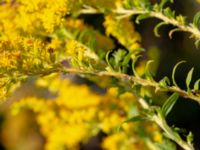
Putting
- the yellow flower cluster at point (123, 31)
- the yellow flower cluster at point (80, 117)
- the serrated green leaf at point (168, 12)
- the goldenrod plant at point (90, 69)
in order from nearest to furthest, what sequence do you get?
the goldenrod plant at point (90, 69) → the serrated green leaf at point (168, 12) → the yellow flower cluster at point (123, 31) → the yellow flower cluster at point (80, 117)

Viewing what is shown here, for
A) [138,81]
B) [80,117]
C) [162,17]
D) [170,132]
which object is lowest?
[80,117]

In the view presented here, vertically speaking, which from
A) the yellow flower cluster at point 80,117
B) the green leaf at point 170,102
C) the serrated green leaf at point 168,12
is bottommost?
the yellow flower cluster at point 80,117

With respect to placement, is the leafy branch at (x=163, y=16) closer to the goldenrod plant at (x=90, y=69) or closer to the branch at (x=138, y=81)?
the goldenrod plant at (x=90, y=69)

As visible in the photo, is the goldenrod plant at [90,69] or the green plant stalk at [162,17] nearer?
the goldenrod plant at [90,69]

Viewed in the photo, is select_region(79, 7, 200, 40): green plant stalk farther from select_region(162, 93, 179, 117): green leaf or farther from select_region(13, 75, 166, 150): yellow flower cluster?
select_region(13, 75, 166, 150): yellow flower cluster

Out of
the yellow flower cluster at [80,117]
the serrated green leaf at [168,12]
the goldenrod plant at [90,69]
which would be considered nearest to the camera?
the goldenrod plant at [90,69]

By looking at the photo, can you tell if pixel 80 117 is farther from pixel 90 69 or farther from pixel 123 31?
pixel 90 69

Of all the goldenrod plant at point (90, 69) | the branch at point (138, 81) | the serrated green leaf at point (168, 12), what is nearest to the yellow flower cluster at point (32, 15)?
the goldenrod plant at point (90, 69)

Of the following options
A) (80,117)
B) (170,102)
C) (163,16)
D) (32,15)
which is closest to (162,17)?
(163,16)

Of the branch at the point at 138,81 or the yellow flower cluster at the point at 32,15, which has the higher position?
the yellow flower cluster at the point at 32,15
